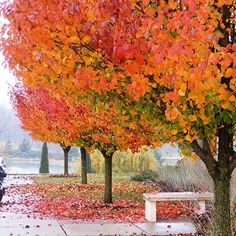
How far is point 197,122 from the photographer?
6.20 meters

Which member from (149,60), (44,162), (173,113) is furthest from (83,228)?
(44,162)

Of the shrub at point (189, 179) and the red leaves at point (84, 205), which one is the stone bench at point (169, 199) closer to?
the red leaves at point (84, 205)

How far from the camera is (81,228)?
1030cm

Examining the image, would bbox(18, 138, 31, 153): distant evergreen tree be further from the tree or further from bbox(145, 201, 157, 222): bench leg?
the tree

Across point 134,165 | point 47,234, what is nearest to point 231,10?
point 47,234

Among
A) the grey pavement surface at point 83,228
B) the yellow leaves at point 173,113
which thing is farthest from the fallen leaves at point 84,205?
the yellow leaves at point 173,113

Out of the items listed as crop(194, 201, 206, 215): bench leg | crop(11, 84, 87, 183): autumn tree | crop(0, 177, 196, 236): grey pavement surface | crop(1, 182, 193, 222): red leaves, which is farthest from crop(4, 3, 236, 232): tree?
crop(11, 84, 87, 183): autumn tree

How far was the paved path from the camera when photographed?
32.1 feet

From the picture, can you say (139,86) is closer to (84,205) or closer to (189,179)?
(84,205)

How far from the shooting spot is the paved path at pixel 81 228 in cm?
979

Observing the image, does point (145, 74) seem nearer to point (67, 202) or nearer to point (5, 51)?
point (5, 51)

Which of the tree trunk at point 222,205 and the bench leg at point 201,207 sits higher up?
the tree trunk at point 222,205

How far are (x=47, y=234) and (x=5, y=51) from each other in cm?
364

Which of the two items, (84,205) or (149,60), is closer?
(149,60)
